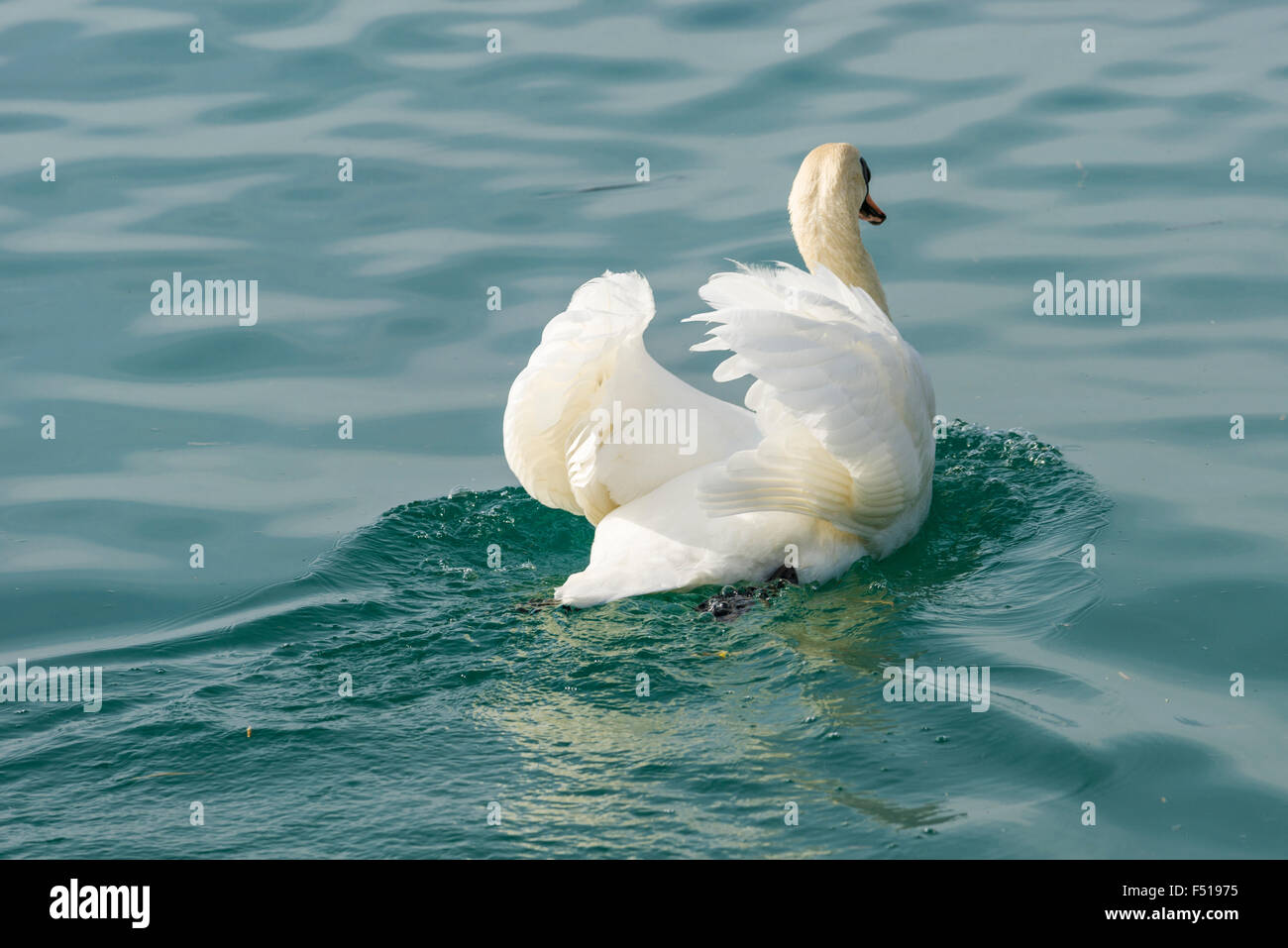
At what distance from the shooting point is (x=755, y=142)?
42.1 ft

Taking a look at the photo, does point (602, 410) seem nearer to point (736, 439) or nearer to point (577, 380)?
point (577, 380)

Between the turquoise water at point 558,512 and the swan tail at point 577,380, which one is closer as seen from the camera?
the turquoise water at point 558,512

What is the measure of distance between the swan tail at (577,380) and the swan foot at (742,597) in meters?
0.85

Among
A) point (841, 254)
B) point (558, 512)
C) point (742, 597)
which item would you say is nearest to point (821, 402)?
point (742, 597)

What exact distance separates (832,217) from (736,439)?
5.01 feet

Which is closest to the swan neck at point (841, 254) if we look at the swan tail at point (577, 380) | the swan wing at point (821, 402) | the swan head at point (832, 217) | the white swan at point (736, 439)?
the swan head at point (832, 217)

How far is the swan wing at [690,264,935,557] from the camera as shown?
250 inches

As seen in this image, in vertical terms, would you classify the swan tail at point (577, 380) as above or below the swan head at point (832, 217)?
below

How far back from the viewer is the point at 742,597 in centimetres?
700

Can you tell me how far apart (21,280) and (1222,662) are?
8739 mm

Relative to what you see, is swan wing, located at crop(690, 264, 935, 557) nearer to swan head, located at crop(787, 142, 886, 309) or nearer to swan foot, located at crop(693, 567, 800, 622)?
swan foot, located at crop(693, 567, 800, 622)

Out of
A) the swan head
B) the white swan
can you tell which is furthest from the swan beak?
the white swan

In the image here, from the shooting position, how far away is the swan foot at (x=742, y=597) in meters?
6.89

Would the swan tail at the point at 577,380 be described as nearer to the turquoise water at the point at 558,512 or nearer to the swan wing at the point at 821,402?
the swan wing at the point at 821,402
